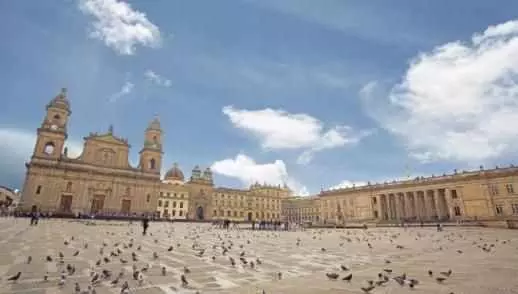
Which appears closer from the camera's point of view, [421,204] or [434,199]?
[434,199]

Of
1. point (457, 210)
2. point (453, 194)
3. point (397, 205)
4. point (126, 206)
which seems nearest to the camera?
point (457, 210)

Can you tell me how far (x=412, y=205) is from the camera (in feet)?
202

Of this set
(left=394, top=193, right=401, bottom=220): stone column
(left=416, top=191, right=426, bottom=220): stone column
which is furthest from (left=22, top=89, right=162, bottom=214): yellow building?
(left=416, top=191, right=426, bottom=220): stone column

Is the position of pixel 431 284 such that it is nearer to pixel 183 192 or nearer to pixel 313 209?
pixel 183 192

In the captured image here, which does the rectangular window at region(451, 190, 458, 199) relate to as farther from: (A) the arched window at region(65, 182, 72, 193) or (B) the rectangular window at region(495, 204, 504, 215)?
(A) the arched window at region(65, 182, 72, 193)

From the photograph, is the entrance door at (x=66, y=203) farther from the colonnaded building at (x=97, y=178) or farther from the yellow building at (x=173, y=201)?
the yellow building at (x=173, y=201)

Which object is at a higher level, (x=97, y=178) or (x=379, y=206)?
(x=97, y=178)

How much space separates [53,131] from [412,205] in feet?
232

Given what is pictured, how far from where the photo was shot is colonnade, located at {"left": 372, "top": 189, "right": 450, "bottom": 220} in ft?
185

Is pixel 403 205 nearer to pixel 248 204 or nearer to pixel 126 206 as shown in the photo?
pixel 248 204

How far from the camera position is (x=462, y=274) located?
592 centimetres

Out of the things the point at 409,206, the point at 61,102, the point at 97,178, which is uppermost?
the point at 61,102

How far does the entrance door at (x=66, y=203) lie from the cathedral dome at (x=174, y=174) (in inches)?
1319

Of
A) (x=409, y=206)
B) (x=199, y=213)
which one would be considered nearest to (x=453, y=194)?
(x=409, y=206)
